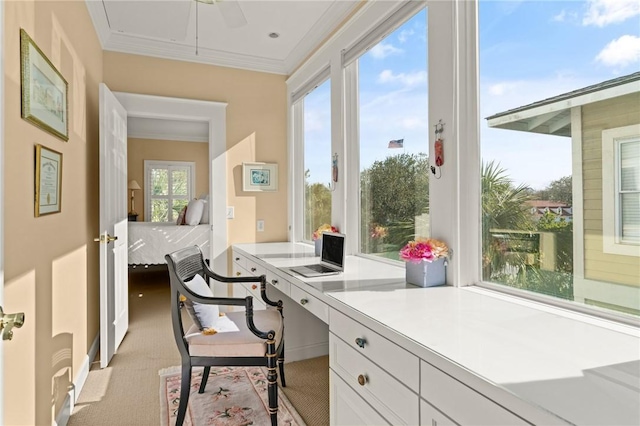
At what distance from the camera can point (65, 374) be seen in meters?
2.14

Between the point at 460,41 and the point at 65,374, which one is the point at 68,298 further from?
the point at 460,41

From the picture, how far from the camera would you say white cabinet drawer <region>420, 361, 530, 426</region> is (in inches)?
33.1

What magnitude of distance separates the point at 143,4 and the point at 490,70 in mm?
2488

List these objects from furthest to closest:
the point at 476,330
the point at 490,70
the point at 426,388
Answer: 1. the point at 490,70
2. the point at 476,330
3. the point at 426,388

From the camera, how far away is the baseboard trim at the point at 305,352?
9.18 ft

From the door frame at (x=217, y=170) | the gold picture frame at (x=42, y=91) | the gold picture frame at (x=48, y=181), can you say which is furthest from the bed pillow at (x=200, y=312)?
the door frame at (x=217, y=170)

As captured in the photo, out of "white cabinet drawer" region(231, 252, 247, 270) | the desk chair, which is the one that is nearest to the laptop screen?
the desk chair

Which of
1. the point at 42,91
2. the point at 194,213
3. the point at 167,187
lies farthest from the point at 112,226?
the point at 167,187

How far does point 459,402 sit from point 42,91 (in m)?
2.08

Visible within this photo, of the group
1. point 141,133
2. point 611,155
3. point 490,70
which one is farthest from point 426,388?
point 141,133

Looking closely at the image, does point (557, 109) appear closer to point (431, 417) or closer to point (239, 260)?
point (431, 417)

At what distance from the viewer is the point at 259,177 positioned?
3.98m

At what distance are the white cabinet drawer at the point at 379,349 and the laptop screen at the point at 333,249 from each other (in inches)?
24.0

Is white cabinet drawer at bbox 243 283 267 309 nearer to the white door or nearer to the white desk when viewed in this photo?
the white door
